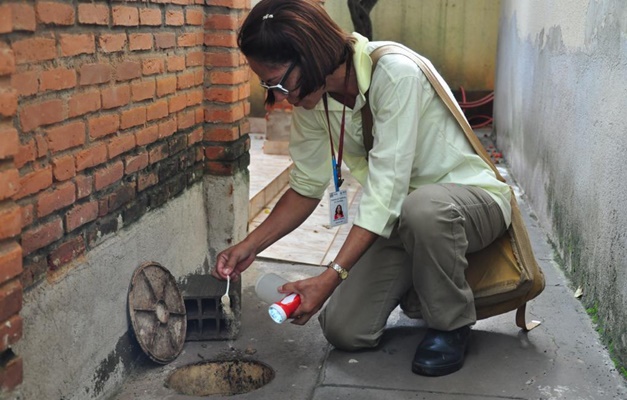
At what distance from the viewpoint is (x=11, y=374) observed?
7.68ft

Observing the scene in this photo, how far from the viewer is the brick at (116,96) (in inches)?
119

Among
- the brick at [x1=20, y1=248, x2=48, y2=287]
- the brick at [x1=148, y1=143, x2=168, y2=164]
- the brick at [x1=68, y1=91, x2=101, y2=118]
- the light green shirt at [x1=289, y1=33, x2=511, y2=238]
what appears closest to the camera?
the brick at [x1=20, y1=248, x2=48, y2=287]

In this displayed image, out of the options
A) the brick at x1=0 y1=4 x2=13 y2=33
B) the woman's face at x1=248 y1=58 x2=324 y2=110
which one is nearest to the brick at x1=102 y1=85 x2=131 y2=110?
the woman's face at x1=248 y1=58 x2=324 y2=110

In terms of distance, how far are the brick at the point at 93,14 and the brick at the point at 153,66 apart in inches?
15.5

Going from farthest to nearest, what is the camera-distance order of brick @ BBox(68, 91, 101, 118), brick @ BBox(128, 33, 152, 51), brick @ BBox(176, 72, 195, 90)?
brick @ BBox(176, 72, 195, 90), brick @ BBox(128, 33, 152, 51), brick @ BBox(68, 91, 101, 118)

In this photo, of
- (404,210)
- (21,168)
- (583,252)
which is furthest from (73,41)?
(583,252)

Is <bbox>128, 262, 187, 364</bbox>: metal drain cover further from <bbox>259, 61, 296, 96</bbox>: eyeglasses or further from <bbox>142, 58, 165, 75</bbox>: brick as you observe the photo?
<bbox>259, 61, 296, 96</bbox>: eyeglasses

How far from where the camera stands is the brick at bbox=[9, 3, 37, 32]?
236cm

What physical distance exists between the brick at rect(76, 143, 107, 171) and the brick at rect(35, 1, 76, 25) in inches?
17.6

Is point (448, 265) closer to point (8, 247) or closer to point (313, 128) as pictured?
point (313, 128)

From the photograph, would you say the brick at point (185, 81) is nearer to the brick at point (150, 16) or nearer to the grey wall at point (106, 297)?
the brick at point (150, 16)

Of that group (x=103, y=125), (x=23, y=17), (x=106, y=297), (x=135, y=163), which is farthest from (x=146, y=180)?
(x=23, y=17)

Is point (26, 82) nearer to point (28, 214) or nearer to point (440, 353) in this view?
point (28, 214)

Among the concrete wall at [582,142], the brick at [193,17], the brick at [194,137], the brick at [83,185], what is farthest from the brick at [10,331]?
the concrete wall at [582,142]
